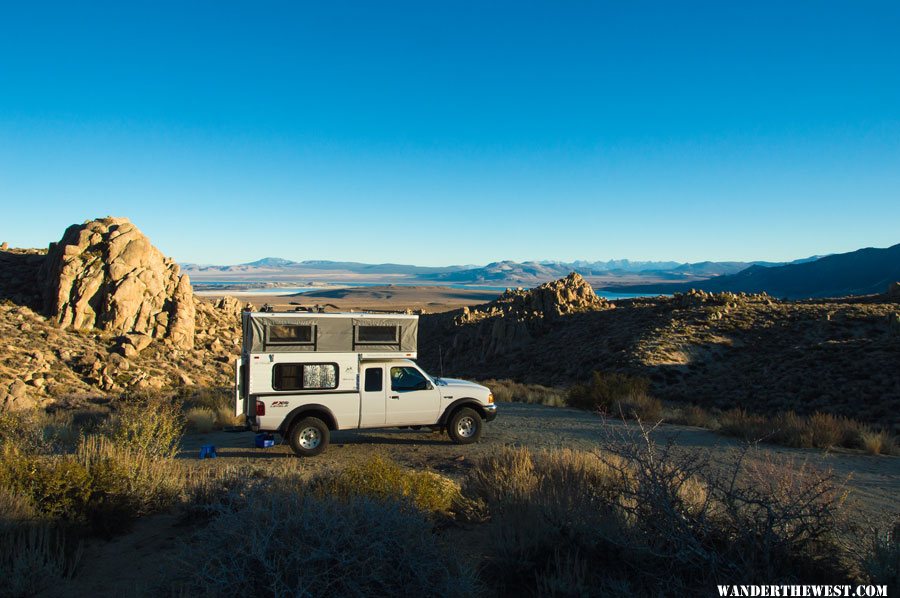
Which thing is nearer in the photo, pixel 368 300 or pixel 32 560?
pixel 32 560

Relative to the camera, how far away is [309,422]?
10.7 m

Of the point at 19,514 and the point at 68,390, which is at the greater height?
the point at 19,514

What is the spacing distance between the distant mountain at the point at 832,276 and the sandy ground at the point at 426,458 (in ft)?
462

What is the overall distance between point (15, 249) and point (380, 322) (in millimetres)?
34417

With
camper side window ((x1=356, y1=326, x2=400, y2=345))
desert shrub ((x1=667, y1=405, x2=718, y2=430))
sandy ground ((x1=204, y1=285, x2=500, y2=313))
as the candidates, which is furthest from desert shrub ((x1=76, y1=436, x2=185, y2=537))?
sandy ground ((x1=204, y1=285, x2=500, y2=313))

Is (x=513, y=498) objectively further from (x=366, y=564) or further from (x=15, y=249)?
(x=15, y=249)

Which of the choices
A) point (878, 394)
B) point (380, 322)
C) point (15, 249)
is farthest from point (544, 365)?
point (15, 249)

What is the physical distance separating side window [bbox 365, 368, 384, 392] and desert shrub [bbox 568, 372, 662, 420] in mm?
8609

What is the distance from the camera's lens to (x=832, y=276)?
153 meters

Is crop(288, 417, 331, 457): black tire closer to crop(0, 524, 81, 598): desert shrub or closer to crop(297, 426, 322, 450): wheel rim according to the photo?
crop(297, 426, 322, 450): wheel rim

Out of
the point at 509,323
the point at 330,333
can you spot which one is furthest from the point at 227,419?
the point at 509,323

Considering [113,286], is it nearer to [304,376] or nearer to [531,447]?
[304,376]

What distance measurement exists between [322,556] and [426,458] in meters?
7.06

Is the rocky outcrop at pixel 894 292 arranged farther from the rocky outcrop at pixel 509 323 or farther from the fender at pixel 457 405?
the fender at pixel 457 405
